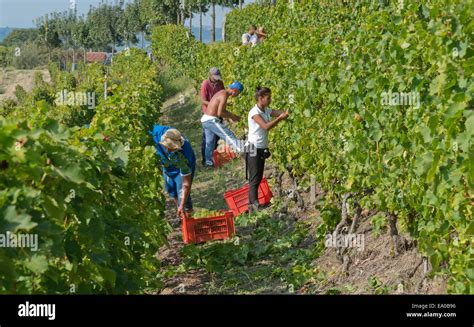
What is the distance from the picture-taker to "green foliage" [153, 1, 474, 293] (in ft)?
13.9

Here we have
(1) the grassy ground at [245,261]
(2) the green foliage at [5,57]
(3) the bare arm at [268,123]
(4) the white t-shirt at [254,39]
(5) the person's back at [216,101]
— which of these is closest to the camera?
(1) the grassy ground at [245,261]

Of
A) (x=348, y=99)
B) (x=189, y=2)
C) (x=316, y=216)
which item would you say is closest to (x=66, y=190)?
(x=348, y=99)

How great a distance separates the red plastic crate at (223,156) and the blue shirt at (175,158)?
357cm

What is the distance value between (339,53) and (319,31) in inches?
79.1

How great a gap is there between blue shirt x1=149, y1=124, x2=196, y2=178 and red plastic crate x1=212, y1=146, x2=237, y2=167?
3.57 metres

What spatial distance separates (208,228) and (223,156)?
14.0 feet

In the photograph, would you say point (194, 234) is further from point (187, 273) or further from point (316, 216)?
point (316, 216)

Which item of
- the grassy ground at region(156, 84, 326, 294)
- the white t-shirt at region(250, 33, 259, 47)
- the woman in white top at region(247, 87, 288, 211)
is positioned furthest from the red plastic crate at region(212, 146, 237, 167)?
the woman in white top at region(247, 87, 288, 211)

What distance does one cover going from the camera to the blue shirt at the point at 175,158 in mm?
7822

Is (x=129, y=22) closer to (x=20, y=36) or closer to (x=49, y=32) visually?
(x=49, y=32)

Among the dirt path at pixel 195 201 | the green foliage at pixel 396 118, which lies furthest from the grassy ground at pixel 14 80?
the green foliage at pixel 396 118

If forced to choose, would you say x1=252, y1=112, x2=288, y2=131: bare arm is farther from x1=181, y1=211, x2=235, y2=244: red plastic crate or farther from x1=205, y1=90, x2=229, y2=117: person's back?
x1=205, y1=90, x2=229, y2=117: person's back

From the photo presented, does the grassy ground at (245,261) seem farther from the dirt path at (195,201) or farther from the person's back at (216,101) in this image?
the person's back at (216,101)

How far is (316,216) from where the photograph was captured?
26.9 ft
